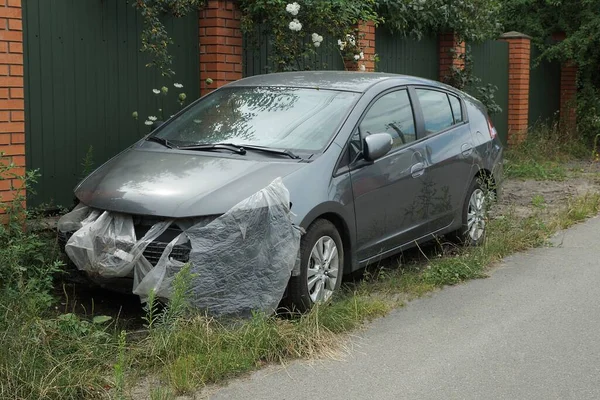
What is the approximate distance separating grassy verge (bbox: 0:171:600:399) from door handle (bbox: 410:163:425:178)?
3.70ft

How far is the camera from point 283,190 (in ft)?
18.0

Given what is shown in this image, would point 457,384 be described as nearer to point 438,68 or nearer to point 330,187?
point 330,187

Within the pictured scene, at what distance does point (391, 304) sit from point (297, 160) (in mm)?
1243

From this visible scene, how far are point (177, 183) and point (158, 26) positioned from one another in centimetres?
314

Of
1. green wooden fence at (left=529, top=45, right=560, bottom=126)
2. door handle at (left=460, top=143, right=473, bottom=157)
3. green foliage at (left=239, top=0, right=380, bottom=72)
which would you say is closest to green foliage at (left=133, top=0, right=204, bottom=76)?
green foliage at (left=239, top=0, right=380, bottom=72)

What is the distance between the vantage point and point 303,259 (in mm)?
5648

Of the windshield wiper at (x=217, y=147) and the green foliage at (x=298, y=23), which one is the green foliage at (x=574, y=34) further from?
the windshield wiper at (x=217, y=147)

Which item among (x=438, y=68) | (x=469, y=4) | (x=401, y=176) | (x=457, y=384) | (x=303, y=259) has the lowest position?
(x=457, y=384)

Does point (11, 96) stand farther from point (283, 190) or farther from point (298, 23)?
point (298, 23)

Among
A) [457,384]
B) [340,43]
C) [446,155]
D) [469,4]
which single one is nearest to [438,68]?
[469,4]

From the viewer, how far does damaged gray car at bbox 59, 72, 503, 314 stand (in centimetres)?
533

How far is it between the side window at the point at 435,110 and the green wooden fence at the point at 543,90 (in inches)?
387

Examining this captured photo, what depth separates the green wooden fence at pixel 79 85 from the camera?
771cm

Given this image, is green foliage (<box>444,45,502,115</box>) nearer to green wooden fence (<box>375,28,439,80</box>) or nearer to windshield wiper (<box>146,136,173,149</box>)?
green wooden fence (<box>375,28,439,80</box>)
